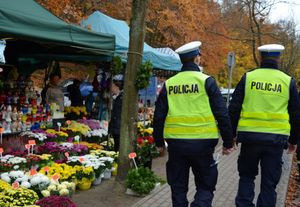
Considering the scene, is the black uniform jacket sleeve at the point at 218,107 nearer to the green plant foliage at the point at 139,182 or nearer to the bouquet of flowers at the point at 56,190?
the bouquet of flowers at the point at 56,190

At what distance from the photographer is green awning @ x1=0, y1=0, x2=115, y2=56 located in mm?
6109

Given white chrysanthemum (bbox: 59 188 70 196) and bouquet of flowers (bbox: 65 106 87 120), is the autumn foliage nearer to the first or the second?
bouquet of flowers (bbox: 65 106 87 120)

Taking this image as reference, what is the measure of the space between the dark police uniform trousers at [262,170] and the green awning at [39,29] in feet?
11.2

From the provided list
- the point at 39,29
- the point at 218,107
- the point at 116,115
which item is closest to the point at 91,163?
the point at 116,115

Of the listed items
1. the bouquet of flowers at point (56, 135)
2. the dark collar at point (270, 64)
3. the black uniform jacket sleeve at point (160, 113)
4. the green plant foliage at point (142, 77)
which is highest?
the dark collar at point (270, 64)

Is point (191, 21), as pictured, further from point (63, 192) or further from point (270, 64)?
point (63, 192)

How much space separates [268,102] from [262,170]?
0.77 meters

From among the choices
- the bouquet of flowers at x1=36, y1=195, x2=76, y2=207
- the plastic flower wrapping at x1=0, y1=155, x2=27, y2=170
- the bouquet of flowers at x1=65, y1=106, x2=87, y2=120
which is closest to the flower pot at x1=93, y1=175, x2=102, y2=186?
the plastic flower wrapping at x1=0, y1=155, x2=27, y2=170

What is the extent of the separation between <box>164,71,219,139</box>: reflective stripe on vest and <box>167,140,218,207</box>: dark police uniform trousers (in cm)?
13

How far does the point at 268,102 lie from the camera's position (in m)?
5.09

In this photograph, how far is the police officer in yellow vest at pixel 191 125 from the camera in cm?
458

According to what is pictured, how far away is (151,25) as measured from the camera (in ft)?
91.0

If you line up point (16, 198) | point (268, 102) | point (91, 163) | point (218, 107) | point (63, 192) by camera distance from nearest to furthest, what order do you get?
point (218, 107) → point (16, 198) → point (268, 102) → point (63, 192) → point (91, 163)

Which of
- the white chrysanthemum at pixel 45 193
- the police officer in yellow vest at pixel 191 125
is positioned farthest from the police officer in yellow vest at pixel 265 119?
the white chrysanthemum at pixel 45 193
